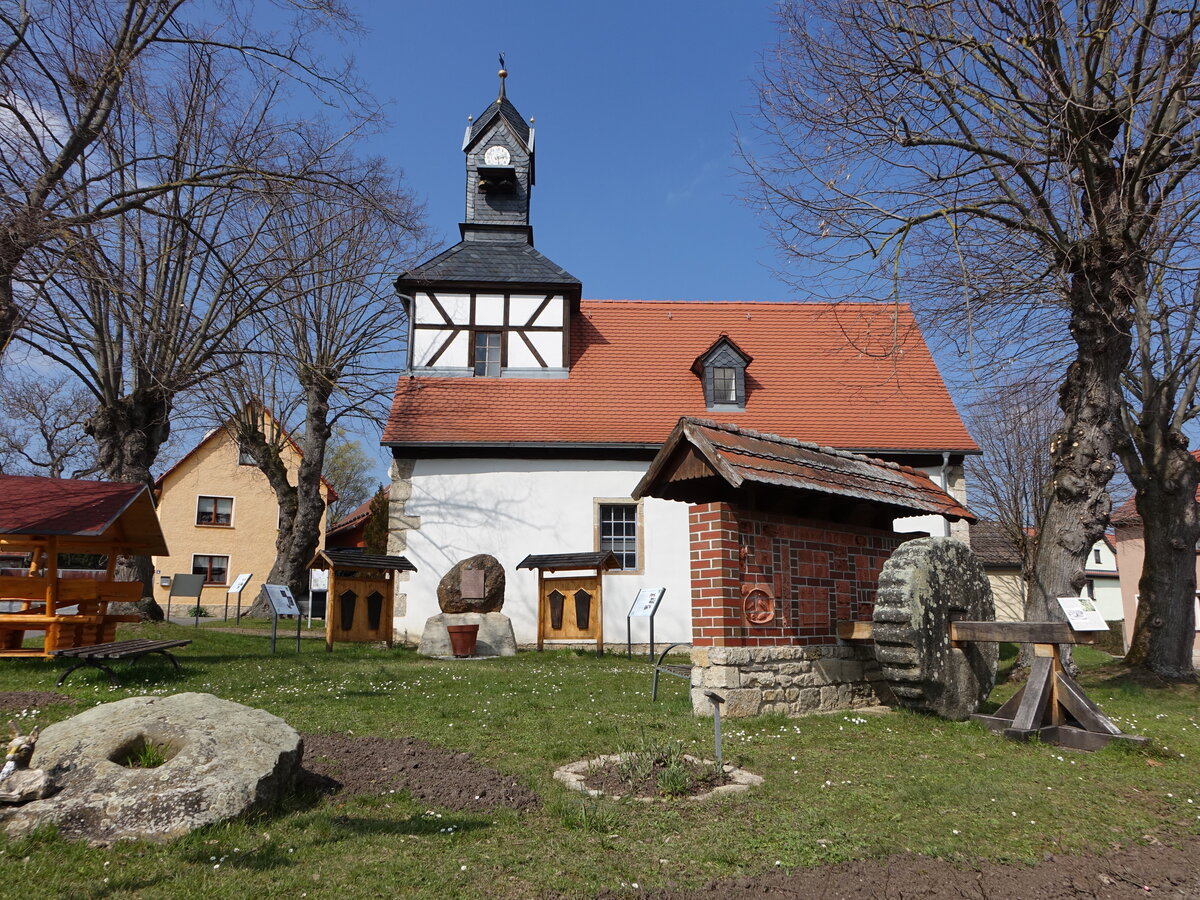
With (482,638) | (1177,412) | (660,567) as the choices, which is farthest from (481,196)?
(1177,412)

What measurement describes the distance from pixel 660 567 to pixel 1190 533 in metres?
8.50

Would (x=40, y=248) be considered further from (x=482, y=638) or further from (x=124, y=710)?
(x=482, y=638)

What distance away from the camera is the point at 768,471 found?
661 cm

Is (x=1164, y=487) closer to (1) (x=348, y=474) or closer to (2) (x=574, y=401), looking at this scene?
(2) (x=574, y=401)

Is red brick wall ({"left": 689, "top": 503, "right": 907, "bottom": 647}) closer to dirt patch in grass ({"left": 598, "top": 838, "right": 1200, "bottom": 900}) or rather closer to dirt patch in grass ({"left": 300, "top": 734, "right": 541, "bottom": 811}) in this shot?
dirt patch in grass ({"left": 300, "top": 734, "right": 541, "bottom": 811})

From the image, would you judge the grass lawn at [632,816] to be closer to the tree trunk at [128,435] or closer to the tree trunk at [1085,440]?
the tree trunk at [1085,440]

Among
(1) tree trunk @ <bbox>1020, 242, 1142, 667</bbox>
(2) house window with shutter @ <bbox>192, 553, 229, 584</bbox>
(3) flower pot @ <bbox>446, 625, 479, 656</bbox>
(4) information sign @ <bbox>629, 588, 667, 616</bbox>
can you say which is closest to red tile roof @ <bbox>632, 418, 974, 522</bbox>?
(1) tree trunk @ <bbox>1020, 242, 1142, 667</bbox>

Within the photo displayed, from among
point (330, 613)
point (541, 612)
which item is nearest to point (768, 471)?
point (541, 612)

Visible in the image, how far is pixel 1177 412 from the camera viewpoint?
40.2ft

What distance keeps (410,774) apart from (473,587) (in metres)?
8.60

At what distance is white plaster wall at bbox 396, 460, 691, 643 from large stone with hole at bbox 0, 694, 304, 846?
11373mm

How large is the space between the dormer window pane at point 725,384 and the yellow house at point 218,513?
2023cm

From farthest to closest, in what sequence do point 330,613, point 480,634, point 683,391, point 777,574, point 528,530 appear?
point 683,391, point 528,530, point 330,613, point 480,634, point 777,574

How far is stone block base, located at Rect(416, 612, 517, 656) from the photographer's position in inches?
508
